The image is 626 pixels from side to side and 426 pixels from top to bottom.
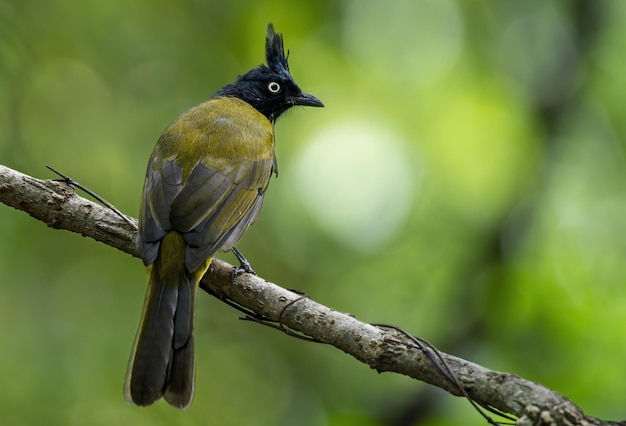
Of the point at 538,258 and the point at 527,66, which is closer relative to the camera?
the point at 538,258

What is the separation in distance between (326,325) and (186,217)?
41.5 inches

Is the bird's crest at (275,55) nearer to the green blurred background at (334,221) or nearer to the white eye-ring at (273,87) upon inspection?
the white eye-ring at (273,87)

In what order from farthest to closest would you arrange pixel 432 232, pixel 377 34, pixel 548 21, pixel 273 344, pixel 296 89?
pixel 377 34
pixel 548 21
pixel 432 232
pixel 273 344
pixel 296 89

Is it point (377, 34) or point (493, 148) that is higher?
point (377, 34)

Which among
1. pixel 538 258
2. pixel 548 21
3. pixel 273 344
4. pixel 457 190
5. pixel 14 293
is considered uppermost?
pixel 548 21

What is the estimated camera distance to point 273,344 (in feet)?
20.8

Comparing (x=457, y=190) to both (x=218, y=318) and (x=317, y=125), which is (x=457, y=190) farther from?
(x=218, y=318)

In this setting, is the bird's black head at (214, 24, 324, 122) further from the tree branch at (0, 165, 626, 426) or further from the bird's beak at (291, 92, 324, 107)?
the tree branch at (0, 165, 626, 426)

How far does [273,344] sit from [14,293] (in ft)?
6.45

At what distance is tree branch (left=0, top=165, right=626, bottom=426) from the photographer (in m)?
2.49

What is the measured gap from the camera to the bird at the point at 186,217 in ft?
11.1

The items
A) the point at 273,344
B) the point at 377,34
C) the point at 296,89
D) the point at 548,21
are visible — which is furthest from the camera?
the point at 377,34

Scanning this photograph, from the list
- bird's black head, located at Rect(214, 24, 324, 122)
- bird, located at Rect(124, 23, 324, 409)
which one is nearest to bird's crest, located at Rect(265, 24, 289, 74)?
bird's black head, located at Rect(214, 24, 324, 122)

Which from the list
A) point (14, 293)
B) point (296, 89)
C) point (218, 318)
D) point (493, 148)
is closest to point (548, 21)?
point (493, 148)
